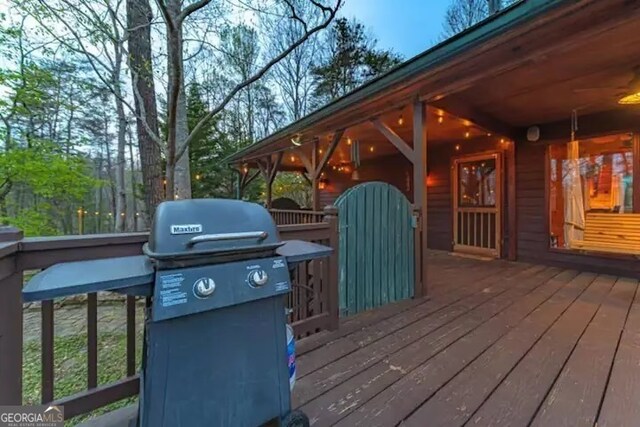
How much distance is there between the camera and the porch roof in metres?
2.18

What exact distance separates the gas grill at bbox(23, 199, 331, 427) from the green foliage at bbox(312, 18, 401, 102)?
463 inches

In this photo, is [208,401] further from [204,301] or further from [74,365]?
[74,365]

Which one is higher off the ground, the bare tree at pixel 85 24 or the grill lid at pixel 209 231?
the bare tree at pixel 85 24

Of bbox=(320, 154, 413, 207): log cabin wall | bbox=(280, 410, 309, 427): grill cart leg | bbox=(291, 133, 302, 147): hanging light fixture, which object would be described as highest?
bbox=(291, 133, 302, 147): hanging light fixture

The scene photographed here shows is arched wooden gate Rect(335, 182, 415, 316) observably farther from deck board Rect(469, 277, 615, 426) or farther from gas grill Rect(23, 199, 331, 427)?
gas grill Rect(23, 199, 331, 427)

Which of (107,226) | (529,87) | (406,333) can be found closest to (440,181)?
(529,87)

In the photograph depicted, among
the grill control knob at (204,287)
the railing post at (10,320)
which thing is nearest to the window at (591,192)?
the grill control knob at (204,287)

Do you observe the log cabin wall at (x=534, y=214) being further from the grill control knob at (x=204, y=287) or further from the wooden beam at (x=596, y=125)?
the grill control knob at (x=204, y=287)

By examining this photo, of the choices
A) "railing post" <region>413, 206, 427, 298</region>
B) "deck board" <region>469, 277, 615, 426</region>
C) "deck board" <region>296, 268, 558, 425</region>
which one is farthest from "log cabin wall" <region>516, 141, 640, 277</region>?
"railing post" <region>413, 206, 427, 298</region>

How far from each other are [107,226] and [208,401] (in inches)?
664

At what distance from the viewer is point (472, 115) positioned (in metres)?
4.30

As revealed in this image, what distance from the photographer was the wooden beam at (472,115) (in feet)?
12.5

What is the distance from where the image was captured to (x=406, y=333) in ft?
8.07

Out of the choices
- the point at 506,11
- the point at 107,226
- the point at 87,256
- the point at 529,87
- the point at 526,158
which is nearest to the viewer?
the point at 87,256
